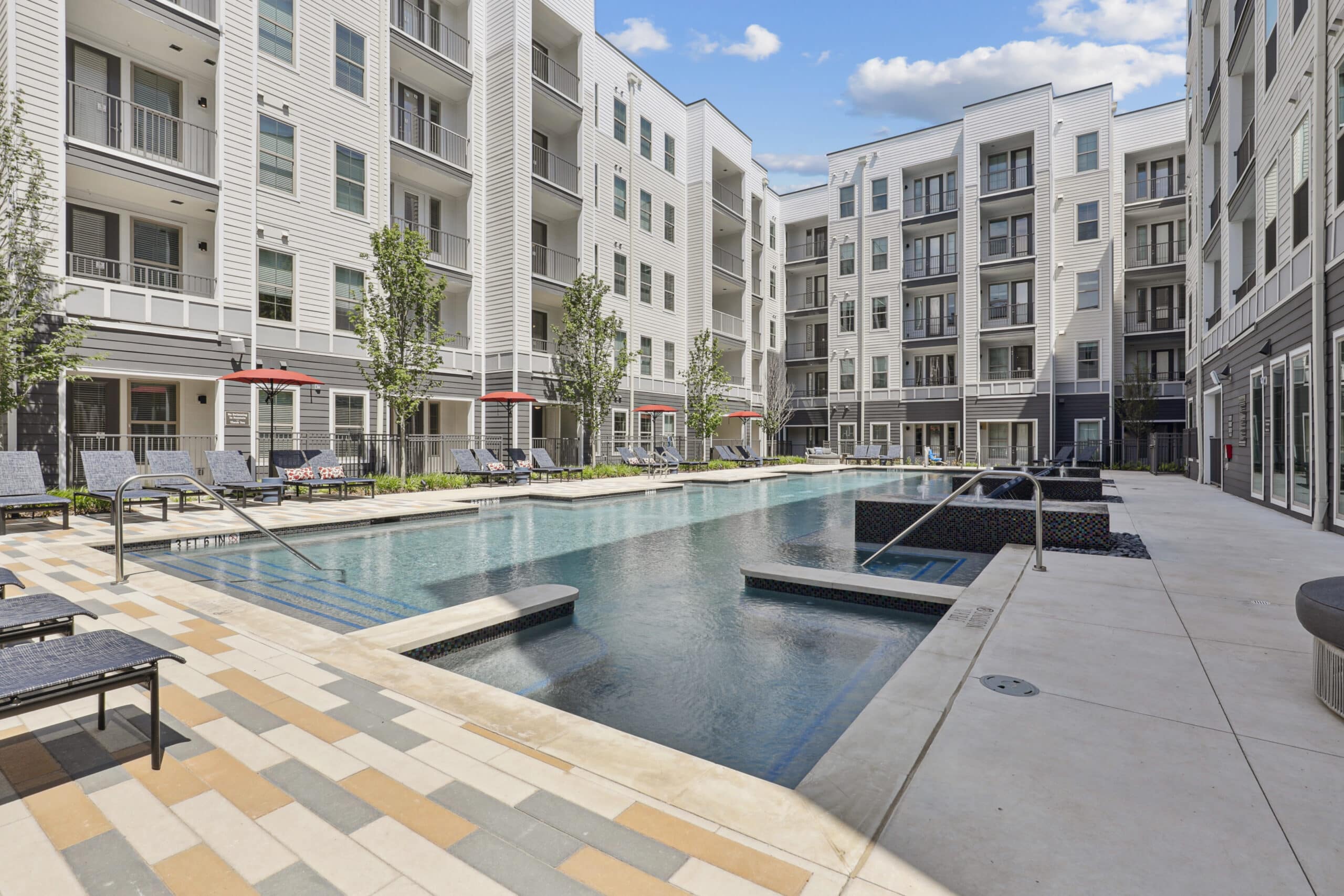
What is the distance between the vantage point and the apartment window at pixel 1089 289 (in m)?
29.2

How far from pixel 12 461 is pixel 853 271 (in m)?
33.2

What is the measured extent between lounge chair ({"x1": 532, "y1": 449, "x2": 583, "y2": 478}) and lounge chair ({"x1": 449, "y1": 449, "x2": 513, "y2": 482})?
1.19 metres

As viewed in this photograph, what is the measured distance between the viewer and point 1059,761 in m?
2.58

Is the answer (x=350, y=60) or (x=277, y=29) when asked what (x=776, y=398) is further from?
(x=277, y=29)

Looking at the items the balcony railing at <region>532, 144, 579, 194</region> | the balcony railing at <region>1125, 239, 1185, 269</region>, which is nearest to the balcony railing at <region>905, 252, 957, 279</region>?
the balcony railing at <region>1125, 239, 1185, 269</region>

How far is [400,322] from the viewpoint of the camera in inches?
623

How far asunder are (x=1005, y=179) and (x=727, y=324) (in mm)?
14357

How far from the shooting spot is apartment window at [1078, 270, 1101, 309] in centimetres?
2916

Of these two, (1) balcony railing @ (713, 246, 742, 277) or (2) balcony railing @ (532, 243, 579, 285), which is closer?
(2) balcony railing @ (532, 243, 579, 285)

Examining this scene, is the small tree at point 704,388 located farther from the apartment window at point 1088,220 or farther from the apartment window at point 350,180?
the apartment window at point 1088,220

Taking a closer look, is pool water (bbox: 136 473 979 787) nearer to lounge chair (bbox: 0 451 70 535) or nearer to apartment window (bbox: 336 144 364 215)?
lounge chair (bbox: 0 451 70 535)

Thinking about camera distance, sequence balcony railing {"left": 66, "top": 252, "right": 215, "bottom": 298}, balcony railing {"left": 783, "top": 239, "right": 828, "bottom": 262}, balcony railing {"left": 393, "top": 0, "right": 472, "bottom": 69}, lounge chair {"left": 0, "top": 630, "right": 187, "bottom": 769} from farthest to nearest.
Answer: balcony railing {"left": 783, "top": 239, "right": 828, "bottom": 262} < balcony railing {"left": 393, "top": 0, "right": 472, "bottom": 69} < balcony railing {"left": 66, "top": 252, "right": 215, "bottom": 298} < lounge chair {"left": 0, "top": 630, "right": 187, "bottom": 769}

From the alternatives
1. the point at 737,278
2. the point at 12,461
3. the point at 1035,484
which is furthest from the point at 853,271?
the point at 12,461

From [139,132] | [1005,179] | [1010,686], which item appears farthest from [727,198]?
[1010,686]
